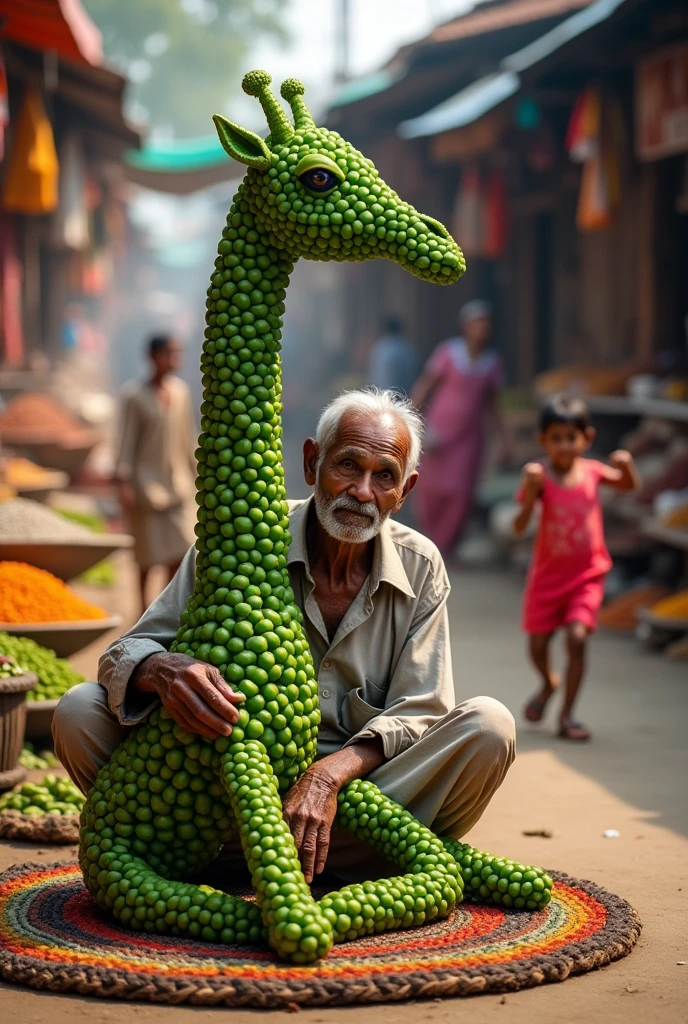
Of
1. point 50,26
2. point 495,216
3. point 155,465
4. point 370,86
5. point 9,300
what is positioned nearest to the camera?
point 155,465

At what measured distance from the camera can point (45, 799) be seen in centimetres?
473

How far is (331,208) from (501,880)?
178 centimetres

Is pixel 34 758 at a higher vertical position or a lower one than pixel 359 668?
lower

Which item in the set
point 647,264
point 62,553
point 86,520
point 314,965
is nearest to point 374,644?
point 314,965

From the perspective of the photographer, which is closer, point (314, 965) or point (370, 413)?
point (314, 965)

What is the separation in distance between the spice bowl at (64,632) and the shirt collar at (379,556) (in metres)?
1.91

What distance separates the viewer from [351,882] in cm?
394

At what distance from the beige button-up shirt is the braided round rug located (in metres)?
0.54

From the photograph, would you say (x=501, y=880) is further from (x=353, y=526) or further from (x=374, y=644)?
(x=353, y=526)

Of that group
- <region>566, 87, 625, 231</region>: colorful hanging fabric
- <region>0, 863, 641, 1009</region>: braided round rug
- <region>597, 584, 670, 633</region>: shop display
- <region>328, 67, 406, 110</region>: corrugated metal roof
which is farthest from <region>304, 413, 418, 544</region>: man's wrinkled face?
<region>328, 67, 406, 110</region>: corrugated metal roof

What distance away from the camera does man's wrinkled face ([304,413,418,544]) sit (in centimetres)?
375

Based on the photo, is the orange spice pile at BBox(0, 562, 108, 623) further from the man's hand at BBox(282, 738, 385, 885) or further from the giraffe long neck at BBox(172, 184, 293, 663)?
the man's hand at BBox(282, 738, 385, 885)

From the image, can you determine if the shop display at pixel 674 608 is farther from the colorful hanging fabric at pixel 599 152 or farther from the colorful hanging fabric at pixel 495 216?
the colorful hanging fabric at pixel 495 216

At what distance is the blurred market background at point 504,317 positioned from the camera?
5648 millimetres
